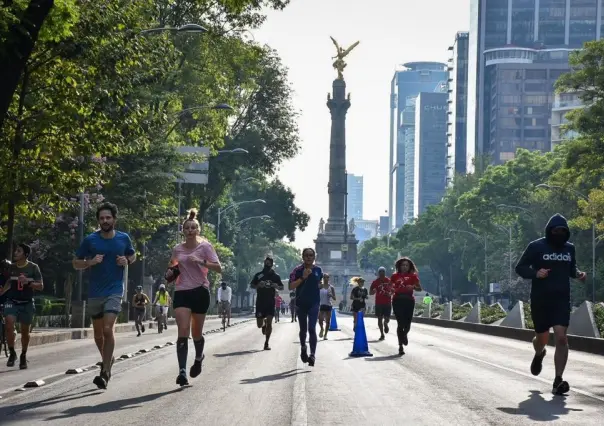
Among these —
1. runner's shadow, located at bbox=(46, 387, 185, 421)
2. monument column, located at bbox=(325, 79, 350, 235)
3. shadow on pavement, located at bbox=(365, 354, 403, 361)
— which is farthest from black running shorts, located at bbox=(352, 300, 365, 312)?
monument column, located at bbox=(325, 79, 350, 235)

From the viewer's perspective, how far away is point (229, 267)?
330ft

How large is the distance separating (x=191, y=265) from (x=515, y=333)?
24568mm

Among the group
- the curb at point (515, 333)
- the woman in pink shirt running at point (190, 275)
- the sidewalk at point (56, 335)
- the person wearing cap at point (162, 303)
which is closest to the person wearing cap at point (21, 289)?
the woman in pink shirt running at point (190, 275)

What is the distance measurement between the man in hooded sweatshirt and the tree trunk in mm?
8104

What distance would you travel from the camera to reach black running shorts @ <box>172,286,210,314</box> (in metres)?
14.1

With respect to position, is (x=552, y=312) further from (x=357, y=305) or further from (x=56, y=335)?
(x=56, y=335)

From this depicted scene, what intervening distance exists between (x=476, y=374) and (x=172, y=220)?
2905cm

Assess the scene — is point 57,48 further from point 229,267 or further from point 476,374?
point 229,267

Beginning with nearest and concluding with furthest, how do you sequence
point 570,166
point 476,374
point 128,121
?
point 476,374 → point 128,121 → point 570,166

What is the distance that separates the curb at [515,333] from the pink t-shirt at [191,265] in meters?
14.1

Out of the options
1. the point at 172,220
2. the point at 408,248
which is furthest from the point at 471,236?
the point at 172,220

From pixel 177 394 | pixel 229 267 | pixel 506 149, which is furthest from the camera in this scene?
pixel 506 149

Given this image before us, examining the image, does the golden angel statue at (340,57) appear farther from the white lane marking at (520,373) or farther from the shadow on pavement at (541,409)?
the shadow on pavement at (541,409)

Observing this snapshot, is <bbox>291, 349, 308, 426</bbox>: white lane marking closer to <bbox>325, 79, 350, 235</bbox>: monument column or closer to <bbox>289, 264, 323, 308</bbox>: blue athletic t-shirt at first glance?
<bbox>289, 264, 323, 308</bbox>: blue athletic t-shirt
